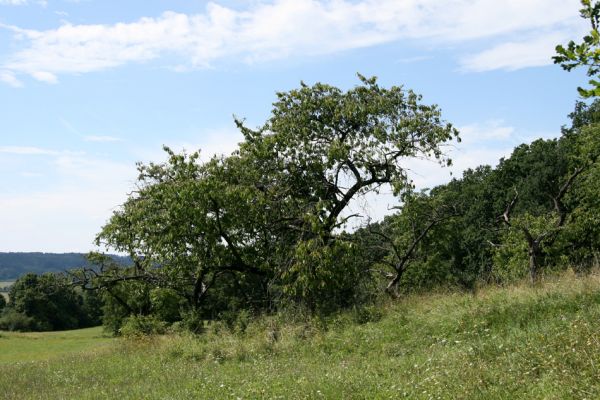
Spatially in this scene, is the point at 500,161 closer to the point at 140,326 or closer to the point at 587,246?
the point at 587,246

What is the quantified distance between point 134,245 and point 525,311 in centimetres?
1554

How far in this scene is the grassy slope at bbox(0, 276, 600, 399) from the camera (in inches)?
295

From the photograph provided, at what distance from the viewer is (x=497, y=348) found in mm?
9062

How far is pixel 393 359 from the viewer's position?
34.4 feet

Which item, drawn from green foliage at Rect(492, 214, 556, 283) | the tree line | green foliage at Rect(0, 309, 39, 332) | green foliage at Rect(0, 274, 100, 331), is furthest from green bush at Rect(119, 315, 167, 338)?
green foliage at Rect(0, 309, 39, 332)

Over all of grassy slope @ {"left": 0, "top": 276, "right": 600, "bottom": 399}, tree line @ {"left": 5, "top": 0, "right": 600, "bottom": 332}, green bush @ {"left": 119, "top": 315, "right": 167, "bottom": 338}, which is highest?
tree line @ {"left": 5, "top": 0, "right": 600, "bottom": 332}

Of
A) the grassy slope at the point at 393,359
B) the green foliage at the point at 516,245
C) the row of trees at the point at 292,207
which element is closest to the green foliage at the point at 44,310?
the green foliage at the point at 516,245

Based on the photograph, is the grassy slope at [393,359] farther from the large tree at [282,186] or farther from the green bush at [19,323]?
the green bush at [19,323]

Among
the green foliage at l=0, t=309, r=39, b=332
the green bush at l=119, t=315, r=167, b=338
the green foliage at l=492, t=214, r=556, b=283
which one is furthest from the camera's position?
the green foliage at l=0, t=309, r=39, b=332

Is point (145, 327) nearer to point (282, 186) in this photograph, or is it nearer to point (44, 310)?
point (282, 186)

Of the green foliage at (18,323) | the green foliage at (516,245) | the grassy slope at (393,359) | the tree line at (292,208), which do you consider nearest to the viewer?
the grassy slope at (393,359)

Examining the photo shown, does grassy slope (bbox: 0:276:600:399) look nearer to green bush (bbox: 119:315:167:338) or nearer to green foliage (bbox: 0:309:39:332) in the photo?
green bush (bbox: 119:315:167:338)

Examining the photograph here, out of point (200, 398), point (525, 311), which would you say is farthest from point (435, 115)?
point (200, 398)

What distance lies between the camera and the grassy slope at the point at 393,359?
7.49 metres
